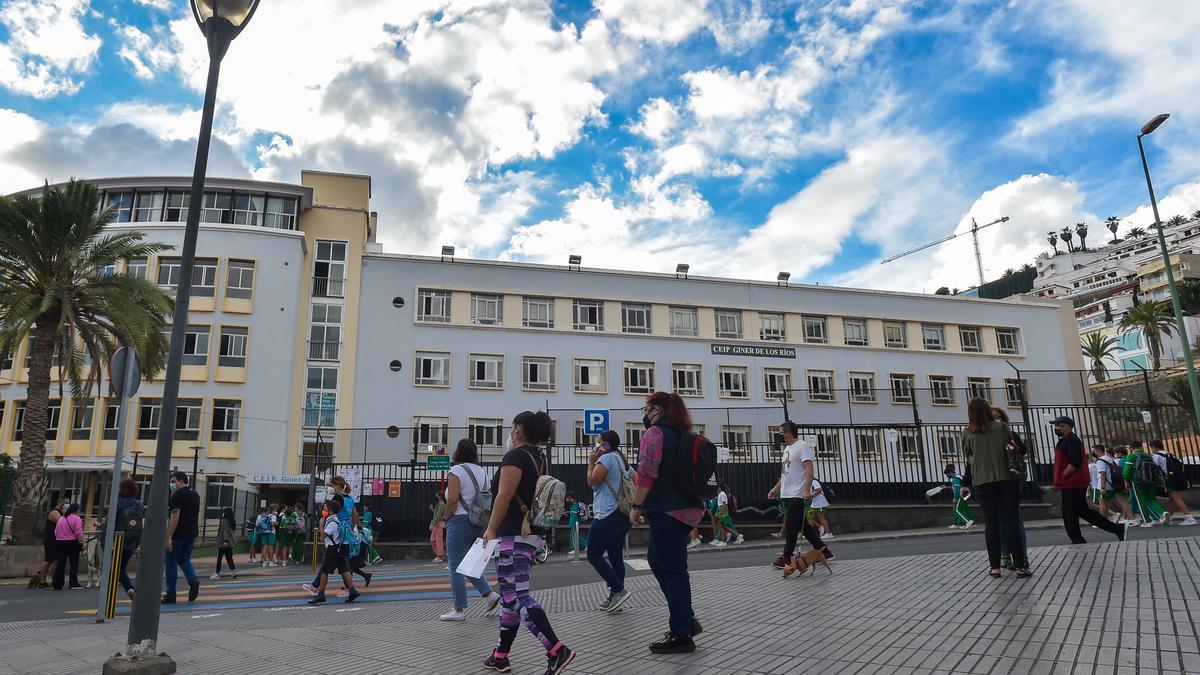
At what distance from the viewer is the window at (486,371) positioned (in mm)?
38750

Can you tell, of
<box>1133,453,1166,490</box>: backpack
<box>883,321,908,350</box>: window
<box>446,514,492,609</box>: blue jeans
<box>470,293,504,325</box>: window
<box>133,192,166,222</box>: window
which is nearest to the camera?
<box>446,514,492,609</box>: blue jeans

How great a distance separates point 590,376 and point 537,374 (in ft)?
9.31

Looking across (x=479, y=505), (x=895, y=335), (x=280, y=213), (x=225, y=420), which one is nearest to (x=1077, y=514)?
(x=479, y=505)

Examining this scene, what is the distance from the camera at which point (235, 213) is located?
41062 mm

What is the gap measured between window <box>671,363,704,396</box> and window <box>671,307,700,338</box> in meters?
1.90

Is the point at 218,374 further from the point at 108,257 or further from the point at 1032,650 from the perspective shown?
the point at 1032,650

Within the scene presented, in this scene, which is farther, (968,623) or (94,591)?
(94,591)

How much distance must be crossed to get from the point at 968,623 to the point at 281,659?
17.7 feet

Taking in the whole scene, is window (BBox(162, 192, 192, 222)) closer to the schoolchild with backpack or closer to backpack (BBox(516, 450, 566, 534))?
backpack (BBox(516, 450, 566, 534))

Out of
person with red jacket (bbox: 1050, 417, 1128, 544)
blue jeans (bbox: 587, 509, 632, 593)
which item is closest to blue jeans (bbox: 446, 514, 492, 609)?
blue jeans (bbox: 587, 509, 632, 593)

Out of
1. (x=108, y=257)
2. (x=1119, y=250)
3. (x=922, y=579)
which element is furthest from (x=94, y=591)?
(x=1119, y=250)

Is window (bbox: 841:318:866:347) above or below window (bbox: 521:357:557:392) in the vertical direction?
above

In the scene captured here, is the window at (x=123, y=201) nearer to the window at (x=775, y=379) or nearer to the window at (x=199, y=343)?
the window at (x=199, y=343)

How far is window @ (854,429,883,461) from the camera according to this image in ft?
69.3
